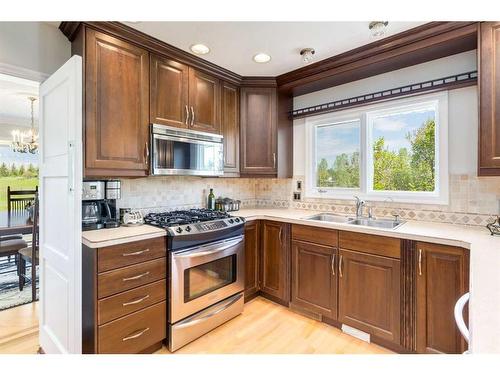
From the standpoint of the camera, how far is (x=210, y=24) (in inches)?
71.1

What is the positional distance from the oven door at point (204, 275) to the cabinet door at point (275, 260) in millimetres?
312

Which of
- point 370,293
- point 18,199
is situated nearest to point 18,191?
point 18,199

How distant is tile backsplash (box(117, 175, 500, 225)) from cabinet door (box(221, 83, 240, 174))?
0.38 m

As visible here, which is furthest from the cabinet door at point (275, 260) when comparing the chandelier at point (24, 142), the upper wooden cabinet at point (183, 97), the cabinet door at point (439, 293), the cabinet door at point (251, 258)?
the chandelier at point (24, 142)

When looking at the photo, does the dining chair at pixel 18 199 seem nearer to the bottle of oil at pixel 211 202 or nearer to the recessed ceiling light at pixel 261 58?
the bottle of oil at pixel 211 202

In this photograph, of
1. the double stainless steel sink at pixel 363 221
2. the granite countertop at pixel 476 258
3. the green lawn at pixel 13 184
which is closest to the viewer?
the granite countertop at pixel 476 258

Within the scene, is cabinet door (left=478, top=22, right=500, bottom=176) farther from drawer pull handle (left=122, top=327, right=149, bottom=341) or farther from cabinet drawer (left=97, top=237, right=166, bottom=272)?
drawer pull handle (left=122, top=327, right=149, bottom=341)

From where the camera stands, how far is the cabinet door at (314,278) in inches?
84.0

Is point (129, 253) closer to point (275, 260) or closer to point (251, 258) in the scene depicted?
point (251, 258)

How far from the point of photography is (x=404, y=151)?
93.4 inches

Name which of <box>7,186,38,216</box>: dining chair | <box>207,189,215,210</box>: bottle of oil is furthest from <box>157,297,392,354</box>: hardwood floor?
<box>7,186,38,216</box>: dining chair

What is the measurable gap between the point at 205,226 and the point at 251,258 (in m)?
0.79
